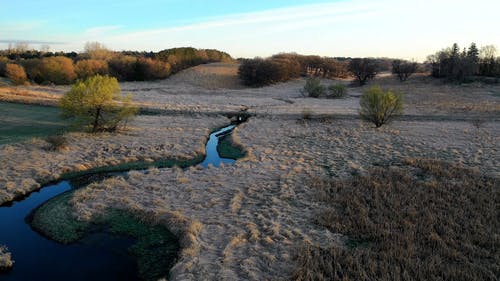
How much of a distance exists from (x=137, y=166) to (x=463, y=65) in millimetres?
69984

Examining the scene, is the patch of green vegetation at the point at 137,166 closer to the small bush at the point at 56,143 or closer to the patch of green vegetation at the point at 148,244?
the small bush at the point at 56,143

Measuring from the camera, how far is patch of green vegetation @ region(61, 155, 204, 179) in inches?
740

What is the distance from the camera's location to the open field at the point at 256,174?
1129 centimetres

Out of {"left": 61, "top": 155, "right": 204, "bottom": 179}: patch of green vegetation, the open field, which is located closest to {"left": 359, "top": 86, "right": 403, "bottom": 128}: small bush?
the open field

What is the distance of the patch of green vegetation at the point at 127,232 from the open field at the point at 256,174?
35 cm

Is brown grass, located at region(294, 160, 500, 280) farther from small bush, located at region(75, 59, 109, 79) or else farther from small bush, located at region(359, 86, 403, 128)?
small bush, located at region(75, 59, 109, 79)

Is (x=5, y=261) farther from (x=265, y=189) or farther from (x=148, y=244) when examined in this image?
(x=265, y=189)

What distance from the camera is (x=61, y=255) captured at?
11.4 m

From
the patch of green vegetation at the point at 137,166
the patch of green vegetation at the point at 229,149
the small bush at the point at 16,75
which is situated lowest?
the patch of green vegetation at the point at 137,166

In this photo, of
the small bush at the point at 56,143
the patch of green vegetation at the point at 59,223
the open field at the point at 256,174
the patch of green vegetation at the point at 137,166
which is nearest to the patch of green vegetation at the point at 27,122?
the small bush at the point at 56,143

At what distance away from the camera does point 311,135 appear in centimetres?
2827

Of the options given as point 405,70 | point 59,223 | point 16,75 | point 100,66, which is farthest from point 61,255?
point 405,70

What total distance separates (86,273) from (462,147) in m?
22.7

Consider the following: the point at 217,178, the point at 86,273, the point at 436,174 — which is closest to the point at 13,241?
the point at 86,273
